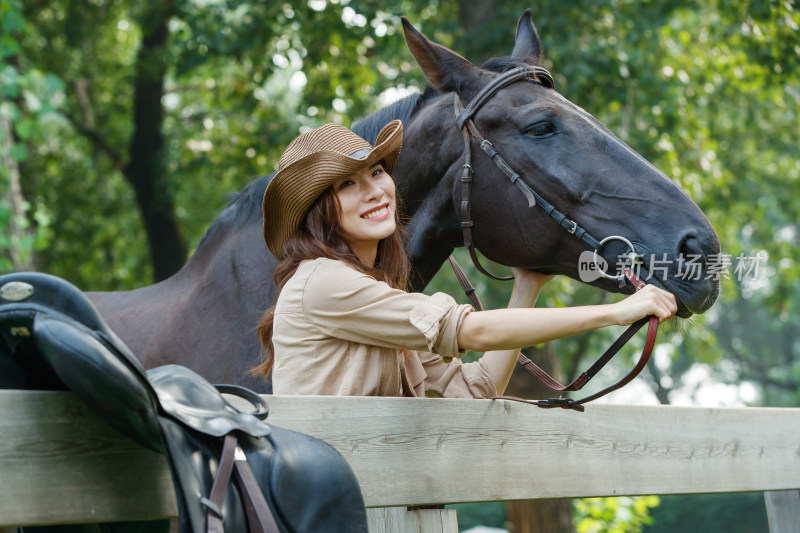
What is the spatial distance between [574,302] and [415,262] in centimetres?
818

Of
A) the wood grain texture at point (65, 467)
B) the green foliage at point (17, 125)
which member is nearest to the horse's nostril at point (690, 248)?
the wood grain texture at point (65, 467)

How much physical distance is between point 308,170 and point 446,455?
0.88 m

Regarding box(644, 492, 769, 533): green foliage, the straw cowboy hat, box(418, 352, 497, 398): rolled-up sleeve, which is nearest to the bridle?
box(418, 352, 497, 398): rolled-up sleeve

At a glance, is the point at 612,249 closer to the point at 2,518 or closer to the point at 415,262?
the point at 415,262

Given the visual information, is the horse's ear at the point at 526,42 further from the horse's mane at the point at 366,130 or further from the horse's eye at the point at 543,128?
the horse's eye at the point at 543,128

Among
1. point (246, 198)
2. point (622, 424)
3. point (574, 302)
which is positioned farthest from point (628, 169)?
point (574, 302)

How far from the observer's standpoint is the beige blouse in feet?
6.54

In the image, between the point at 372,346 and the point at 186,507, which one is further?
the point at 372,346

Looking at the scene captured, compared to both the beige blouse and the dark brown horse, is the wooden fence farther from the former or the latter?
the dark brown horse

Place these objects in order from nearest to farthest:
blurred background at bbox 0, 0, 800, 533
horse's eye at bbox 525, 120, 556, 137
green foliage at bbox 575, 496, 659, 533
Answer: horse's eye at bbox 525, 120, 556, 137 < blurred background at bbox 0, 0, 800, 533 < green foliage at bbox 575, 496, 659, 533

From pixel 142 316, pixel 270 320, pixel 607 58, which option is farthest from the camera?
pixel 607 58

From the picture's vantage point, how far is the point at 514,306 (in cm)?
278

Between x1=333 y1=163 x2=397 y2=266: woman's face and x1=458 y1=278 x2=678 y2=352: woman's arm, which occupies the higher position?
x1=333 y1=163 x2=397 y2=266: woman's face

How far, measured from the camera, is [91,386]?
1.23 meters
